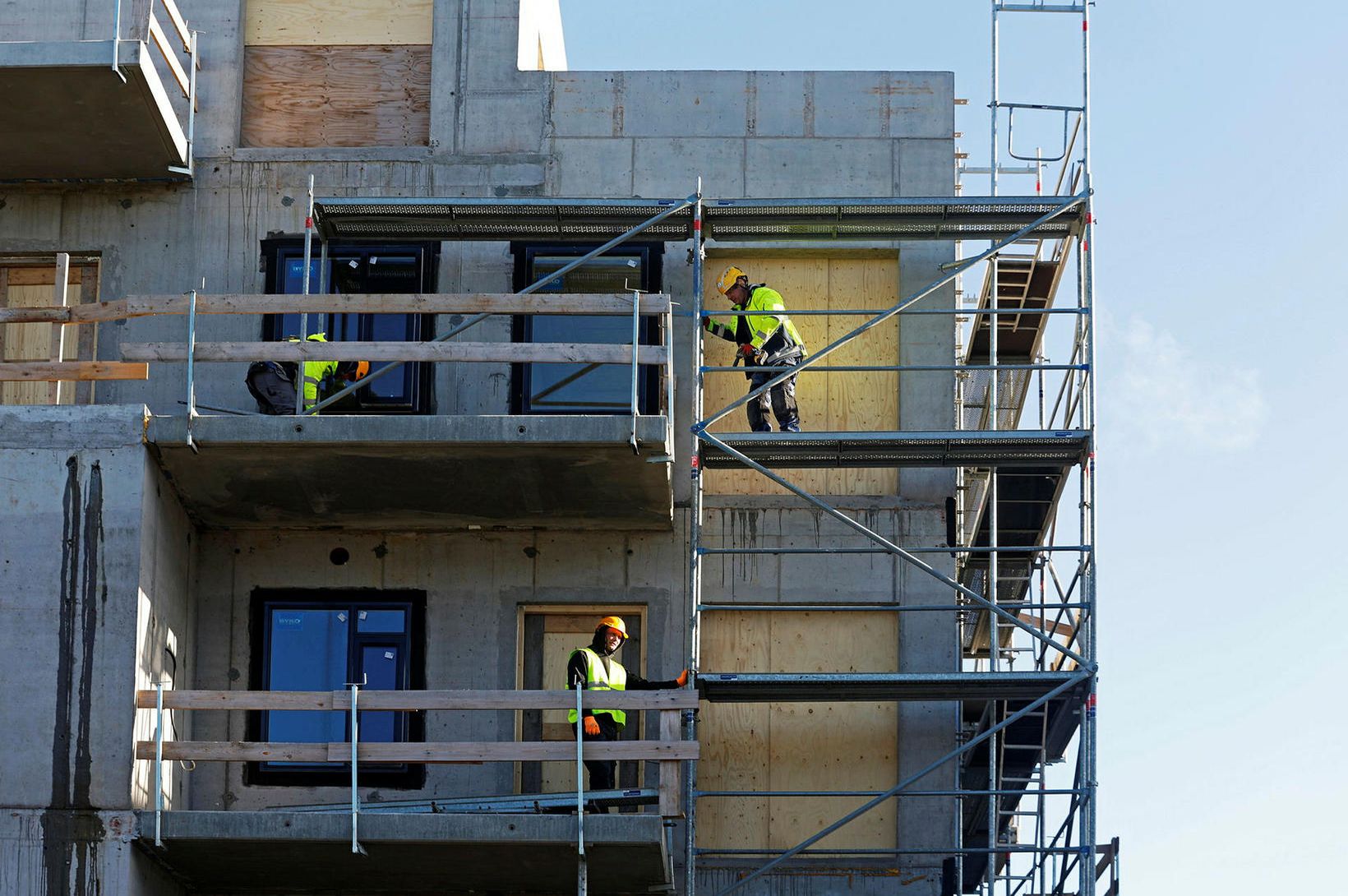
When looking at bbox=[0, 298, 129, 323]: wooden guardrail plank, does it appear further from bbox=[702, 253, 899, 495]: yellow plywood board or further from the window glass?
bbox=[702, 253, 899, 495]: yellow plywood board

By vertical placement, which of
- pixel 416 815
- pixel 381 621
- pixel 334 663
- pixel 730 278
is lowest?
pixel 416 815

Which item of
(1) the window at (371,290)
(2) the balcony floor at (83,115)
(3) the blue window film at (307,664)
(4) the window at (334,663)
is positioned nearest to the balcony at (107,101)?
(2) the balcony floor at (83,115)

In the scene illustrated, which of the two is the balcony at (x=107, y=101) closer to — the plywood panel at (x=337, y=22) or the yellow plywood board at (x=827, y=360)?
the plywood panel at (x=337, y=22)

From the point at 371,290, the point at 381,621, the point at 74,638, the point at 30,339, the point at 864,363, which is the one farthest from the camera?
the point at 30,339

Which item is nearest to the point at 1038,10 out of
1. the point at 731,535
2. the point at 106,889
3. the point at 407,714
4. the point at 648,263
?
the point at 648,263

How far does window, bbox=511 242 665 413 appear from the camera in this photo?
66.4ft

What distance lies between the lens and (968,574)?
909 inches

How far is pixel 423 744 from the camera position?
17234 millimetres

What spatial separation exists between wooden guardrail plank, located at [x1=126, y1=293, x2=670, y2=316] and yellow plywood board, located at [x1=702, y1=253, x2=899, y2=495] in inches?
87.1

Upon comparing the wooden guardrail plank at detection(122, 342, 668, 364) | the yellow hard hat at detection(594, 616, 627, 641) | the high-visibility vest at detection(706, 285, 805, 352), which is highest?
the high-visibility vest at detection(706, 285, 805, 352)

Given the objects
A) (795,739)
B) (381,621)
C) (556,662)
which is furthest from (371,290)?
(795,739)

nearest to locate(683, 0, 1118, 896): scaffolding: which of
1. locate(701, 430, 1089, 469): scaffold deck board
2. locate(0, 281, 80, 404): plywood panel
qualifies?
locate(701, 430, 1089, 469): scaffold deck board

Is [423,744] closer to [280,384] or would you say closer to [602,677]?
[602,677]

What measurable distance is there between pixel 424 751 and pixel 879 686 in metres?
3.86
